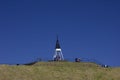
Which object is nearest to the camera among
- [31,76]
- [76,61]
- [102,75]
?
[31,76]

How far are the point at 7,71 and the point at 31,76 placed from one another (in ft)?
13.9

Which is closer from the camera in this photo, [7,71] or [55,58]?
[7,71]

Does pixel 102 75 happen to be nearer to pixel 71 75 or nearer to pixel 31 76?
pixel 71 75

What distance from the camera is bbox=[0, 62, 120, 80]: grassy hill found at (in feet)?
207

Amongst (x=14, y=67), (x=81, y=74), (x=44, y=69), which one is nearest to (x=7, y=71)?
(x=14, y=67)

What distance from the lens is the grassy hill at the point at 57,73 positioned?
63062 mm

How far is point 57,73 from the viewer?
66562mm

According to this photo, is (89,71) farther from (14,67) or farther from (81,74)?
(14,67)

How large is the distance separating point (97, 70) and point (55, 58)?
55.8 ft

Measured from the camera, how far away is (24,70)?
66.2 m

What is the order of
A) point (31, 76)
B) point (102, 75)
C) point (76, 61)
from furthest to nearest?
point (76, 61) → point (102, 75) → point (31, 76)

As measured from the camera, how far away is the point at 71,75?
6606 centimetres

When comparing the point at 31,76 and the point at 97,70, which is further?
the point at 97,70

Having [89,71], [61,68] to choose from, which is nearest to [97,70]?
[89,71]
